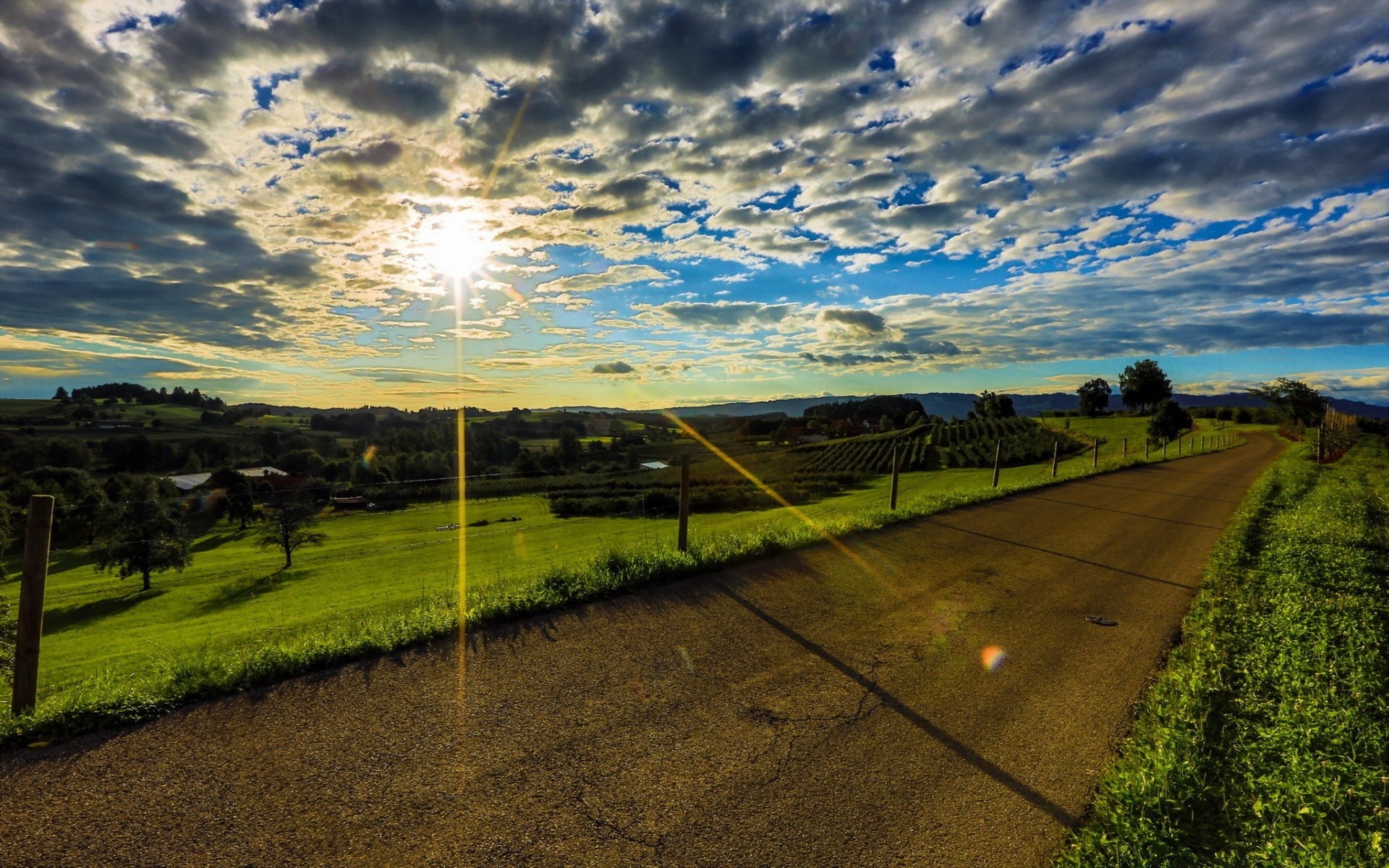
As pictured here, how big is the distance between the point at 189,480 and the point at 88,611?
Answer: 72181 millimetres

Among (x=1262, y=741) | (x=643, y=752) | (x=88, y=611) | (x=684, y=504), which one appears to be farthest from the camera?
(x=88, y=611)

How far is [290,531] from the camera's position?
47281mm

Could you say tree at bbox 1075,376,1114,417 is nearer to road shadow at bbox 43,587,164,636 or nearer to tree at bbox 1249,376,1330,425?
tree at bbox 1249,376,1330,425

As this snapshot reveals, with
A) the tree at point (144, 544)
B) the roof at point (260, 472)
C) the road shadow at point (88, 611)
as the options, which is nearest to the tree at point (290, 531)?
the tree at point (144, 544)

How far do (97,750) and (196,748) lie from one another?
1.98 feet

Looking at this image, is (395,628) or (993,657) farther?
(395,628)

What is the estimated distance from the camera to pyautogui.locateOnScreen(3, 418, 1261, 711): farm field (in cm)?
1994

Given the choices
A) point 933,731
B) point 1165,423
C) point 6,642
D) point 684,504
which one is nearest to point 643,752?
point 933,731

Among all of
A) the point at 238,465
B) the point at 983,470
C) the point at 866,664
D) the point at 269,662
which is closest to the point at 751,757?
the point at 866,664

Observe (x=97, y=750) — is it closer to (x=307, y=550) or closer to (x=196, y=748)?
(x=196, y=748)

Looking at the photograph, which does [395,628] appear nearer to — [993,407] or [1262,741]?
[1262,741]

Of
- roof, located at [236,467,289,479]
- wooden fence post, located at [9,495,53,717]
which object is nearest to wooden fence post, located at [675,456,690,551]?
wooden fence post, located at [9,495,53,717]

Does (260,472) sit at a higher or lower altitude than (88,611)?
higher

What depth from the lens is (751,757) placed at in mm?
4066
